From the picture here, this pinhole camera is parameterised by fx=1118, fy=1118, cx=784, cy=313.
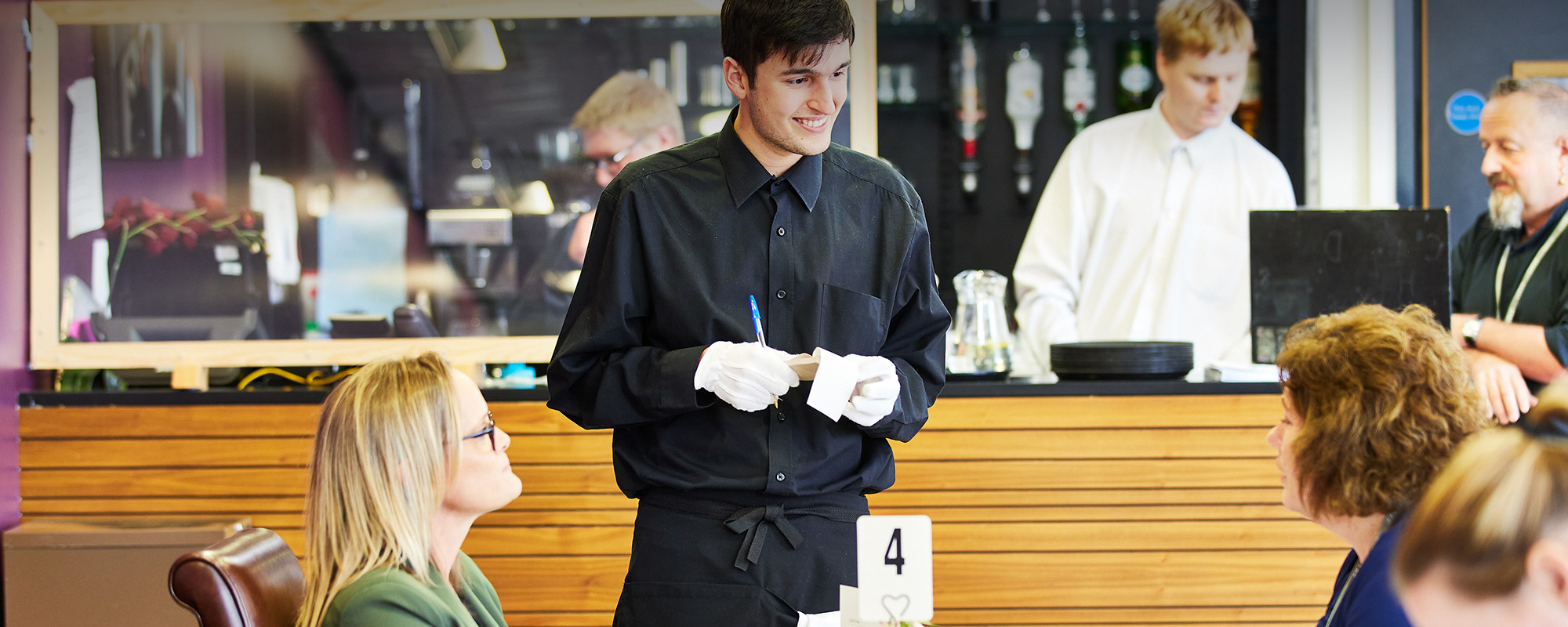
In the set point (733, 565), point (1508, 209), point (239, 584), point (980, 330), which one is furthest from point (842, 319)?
point (1508, 209)

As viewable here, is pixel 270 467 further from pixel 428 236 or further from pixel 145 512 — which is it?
pixel 428 236

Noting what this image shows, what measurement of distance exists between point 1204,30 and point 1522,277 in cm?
152

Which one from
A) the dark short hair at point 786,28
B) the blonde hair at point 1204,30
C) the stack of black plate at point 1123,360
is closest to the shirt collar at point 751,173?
the dark short hair at point 786,28

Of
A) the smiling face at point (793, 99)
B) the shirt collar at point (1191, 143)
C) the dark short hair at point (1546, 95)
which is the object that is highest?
the shirt collar at point (1191, 143)

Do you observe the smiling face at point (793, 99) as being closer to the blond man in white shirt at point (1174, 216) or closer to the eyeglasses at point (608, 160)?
the eyeglasses at point (608, 160)

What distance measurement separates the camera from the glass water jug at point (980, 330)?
9.52 ft

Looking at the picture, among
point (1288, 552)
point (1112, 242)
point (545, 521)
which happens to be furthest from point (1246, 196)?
point (545, 521)

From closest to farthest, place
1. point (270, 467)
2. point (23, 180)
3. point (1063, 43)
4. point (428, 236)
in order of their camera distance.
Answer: point (270, 467) < point (23, 180) < point (428, 236) < point (1063, 43)

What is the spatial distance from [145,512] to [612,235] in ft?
6.60

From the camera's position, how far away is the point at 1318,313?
2.87 m

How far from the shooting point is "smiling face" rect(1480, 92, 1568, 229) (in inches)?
115

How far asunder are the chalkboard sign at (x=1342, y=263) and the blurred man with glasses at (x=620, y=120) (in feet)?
6.42

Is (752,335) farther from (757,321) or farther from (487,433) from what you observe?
(487,433)

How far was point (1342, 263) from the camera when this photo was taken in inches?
113
